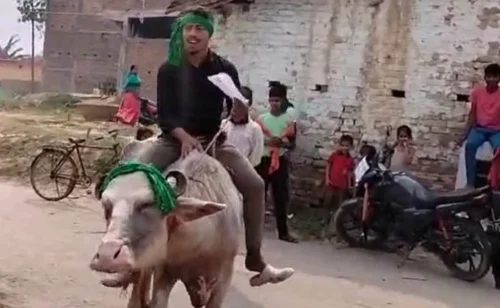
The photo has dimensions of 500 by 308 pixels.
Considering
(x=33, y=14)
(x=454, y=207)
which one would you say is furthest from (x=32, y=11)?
(x=454, y=207)

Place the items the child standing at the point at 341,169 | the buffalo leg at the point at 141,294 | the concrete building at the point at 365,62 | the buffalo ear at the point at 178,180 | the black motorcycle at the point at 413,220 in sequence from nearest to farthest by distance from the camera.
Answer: the buffalo ear at the point at 178,180 < the buffalo leg at the point at 141,294 < the black motorcycle at the point at 413,220 < the child standing at the point at 341,169 < the concrete building at the point at 365,62

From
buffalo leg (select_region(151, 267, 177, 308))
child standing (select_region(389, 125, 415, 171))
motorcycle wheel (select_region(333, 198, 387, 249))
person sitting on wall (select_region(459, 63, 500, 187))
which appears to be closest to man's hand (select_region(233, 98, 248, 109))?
buffalo leg (select_region(151, 267, 177, 308))

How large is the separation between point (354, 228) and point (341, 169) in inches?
42.6

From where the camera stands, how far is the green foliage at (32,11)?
44812 mm

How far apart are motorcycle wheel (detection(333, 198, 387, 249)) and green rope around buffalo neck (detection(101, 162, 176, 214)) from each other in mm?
6684

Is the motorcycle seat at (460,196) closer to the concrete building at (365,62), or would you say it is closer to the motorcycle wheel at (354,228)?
the motorcycle wheel at (354,228)

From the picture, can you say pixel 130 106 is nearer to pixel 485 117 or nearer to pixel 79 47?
pixel 485 117

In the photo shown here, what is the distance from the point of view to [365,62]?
1283cm

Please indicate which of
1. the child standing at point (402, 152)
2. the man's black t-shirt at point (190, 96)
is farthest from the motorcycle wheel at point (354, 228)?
the man's black t-shirt at point (190, 96)

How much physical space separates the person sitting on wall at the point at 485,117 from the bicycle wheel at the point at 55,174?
19.8 feet

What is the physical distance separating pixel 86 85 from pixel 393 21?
26.8 metres

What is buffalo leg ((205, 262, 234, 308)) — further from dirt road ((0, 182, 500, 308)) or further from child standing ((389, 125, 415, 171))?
child standing ((389, 125, 415, 171))

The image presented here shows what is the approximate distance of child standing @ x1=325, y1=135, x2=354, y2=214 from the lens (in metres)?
11.9

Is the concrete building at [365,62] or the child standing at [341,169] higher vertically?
the concrete building at [365,62]
